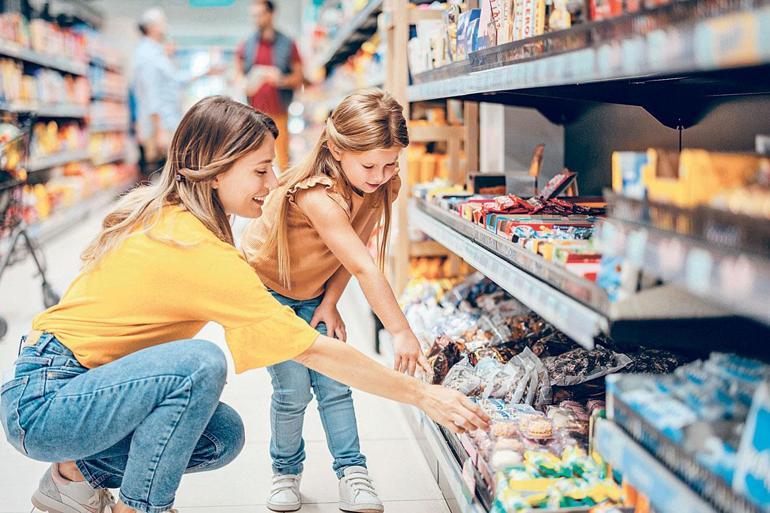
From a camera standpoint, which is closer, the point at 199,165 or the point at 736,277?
Answer: the point at 736,277

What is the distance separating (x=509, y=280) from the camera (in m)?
1.77

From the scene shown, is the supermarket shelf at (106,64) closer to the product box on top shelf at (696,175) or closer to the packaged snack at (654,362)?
the packaged snack at (654,362)

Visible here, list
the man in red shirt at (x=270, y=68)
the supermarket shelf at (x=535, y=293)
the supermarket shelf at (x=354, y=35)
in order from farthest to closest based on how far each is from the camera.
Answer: the man in red shirt at (x=270, y=68)
the supermarket shelf at (x=354, y=35)
the supermarket shelf at (x=535, y=293)

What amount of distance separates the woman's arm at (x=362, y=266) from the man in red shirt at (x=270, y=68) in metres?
4.49

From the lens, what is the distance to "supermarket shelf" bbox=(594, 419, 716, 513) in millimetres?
1071

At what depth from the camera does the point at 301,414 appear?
2352mm

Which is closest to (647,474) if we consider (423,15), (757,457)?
(757,457)

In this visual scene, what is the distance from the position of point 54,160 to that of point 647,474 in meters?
7.02

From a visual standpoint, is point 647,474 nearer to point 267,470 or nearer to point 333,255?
point 333,255

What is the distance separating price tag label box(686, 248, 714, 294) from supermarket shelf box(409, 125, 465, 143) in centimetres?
254

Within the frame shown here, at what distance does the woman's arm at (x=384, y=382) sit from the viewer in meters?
1.78

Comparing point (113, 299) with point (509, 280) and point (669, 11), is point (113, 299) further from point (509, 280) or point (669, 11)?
point (669, 11)

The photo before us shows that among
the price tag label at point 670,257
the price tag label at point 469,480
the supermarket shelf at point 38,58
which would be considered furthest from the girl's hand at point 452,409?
the supermarket shelf at point 38,58

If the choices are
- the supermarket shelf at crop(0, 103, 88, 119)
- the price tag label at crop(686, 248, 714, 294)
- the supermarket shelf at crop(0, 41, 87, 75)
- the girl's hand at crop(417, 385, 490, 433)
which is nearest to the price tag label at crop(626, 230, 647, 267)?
the price tag label at crop(686, 248, 714, 294)
